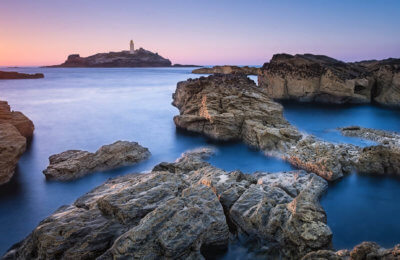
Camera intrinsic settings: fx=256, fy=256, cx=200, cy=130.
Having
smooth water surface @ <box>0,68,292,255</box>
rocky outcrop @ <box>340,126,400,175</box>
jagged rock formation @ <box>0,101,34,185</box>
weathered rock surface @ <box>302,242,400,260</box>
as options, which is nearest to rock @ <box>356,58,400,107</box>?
rocky outcrop @ <box>340,126,400,175</box>

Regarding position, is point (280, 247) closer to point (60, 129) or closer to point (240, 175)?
point (240, 175)

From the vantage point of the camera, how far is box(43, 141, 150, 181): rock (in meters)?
10.7

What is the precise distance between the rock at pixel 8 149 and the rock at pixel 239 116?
374 inches

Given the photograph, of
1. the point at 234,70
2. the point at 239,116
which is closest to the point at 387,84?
the point at 239,116

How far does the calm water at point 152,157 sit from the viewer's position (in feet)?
26.6

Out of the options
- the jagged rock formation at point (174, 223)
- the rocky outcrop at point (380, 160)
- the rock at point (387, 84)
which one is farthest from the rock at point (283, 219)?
the rock at point (387, 84)

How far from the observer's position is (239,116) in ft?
50.1

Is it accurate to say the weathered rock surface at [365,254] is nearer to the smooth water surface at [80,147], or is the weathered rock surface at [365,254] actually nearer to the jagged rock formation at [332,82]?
the smooth water surface at [80,147]

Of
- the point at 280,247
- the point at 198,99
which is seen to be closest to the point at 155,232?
the point at 280,247

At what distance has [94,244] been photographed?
204 inches

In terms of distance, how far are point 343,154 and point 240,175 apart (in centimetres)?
596

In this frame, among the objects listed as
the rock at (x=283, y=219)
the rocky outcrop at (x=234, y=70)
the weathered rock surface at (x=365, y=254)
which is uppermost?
the rocky outcrop at (x=234, y=70)

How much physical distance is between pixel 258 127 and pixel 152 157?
604 cm

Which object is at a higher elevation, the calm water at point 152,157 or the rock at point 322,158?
the rock at point 322,158
